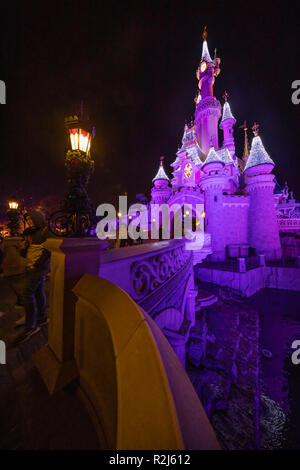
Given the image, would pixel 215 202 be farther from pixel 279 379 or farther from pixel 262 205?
pixel 279 379

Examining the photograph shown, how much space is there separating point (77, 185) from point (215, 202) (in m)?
18.6

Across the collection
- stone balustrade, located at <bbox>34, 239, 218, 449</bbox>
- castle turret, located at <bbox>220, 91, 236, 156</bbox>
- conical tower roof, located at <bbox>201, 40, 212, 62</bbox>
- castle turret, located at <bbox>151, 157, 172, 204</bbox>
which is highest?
conical tower roof, located at <bbox>201, 40, 212, 62</bbox>

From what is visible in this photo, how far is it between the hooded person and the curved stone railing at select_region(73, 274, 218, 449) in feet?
5.93

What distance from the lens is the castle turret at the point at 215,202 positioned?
58.7ft

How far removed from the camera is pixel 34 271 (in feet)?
9.29

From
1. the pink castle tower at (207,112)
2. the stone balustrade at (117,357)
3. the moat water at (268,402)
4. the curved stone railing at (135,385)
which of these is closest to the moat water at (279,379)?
the moat water at (268,402)

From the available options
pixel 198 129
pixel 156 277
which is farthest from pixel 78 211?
pixel 198 129

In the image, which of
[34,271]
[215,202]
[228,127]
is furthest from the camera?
[228,127]

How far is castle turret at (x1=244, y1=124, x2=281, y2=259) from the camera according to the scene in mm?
17062

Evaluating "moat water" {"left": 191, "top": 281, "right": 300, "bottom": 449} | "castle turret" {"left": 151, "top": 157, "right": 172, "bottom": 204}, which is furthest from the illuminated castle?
"moat water" {"left": 191, "top": 281, "right": 300, "bottom": 449}

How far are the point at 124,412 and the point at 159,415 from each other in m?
0.23

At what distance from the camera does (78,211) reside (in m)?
1.91

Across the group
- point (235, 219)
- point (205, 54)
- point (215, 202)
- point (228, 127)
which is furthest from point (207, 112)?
point (235, 219)

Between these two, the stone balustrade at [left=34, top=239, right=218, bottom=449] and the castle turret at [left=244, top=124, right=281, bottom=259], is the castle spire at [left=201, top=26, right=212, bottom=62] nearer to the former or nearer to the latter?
the castle turret at [left=244, top=124, right=281, bottom=259]
